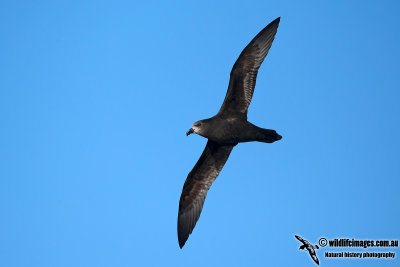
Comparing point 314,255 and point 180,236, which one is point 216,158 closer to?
point 180,236

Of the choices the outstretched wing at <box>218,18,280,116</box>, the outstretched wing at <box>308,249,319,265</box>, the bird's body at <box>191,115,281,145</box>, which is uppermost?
the outstretched wing at <box>218,18,280,116</box>

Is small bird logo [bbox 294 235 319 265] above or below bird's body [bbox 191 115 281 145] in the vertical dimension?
below

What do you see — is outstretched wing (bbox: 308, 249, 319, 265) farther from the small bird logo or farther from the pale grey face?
the pale grey face

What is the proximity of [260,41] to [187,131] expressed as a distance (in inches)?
118

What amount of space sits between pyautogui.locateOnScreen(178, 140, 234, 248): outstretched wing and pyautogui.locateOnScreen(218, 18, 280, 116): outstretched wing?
157cm

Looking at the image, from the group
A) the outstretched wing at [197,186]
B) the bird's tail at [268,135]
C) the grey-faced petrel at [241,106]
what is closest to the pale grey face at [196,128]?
the grey-faced petrel at [241,106]

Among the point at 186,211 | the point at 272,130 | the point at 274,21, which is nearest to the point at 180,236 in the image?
the point at 186,211

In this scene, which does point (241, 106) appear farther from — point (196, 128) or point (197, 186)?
point (197, 186)

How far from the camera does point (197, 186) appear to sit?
15.0 m

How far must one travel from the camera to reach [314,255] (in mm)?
13938

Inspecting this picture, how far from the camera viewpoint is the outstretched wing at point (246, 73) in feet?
43.5

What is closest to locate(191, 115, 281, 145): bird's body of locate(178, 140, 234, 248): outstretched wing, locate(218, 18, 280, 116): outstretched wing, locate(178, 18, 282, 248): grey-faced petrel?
locate(178, 18, 282, 248): grey-faced petrel

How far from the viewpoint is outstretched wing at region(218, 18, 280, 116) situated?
13273 mm

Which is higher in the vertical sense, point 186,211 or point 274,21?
point 274,21
